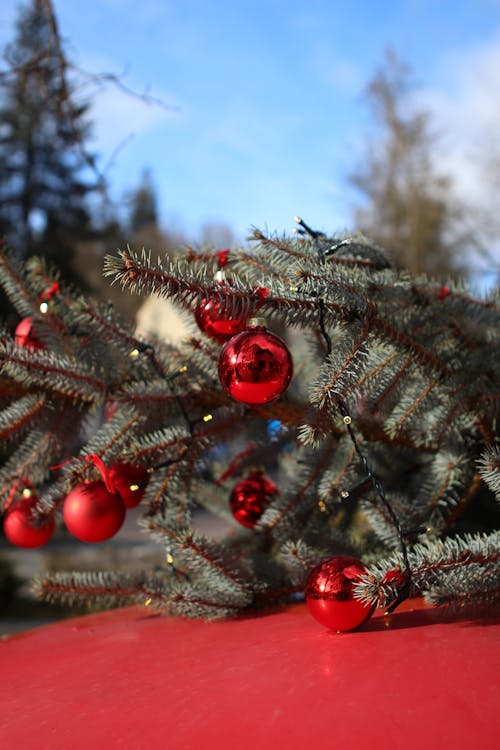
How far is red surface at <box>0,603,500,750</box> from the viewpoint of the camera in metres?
0.66

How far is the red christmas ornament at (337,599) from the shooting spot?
37.2 inches

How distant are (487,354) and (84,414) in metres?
0.74

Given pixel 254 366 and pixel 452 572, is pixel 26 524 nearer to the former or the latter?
pixel 254 366

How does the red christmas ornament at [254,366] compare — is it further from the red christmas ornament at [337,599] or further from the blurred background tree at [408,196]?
the blurred background tree at [408,196]

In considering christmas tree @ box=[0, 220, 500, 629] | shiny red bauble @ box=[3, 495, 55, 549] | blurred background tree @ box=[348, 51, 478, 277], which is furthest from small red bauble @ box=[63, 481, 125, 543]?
blurred background tree @ box=[348, 51, 478, 277]

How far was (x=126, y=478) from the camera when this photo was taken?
4.19 feet

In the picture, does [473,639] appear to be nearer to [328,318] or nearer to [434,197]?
[328,318]

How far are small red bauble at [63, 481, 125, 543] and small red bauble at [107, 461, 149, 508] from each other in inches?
1.0

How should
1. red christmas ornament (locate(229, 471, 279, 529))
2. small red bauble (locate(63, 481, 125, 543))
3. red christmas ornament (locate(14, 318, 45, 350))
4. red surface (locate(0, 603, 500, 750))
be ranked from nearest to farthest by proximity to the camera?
red surface (locate(0, 603, 500, 750)) < small red bauble (locate(63, 481, 125, 543)) < red christmas ornament (locate(14, 318, 45, 350)) < red christmas ornament (locate(229, 471, 279, 529))

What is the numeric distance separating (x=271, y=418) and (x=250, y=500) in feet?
0.93

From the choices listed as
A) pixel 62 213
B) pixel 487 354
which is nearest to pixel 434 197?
pixel 62 213

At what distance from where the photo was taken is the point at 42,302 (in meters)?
1.34

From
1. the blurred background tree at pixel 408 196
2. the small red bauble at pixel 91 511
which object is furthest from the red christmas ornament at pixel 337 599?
the blurred background tree at pixel 408 196

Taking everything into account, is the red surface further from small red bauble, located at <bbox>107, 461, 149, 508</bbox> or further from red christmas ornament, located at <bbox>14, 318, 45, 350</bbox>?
red christmas ornament, located at <bbox>14, 318, 45, 350</bbox>
